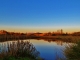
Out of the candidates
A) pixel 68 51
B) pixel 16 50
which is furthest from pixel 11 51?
pixel 68 51

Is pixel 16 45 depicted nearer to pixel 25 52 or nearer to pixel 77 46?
pixel 25 52

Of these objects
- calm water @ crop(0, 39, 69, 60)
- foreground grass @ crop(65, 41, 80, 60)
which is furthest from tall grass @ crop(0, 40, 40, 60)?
foreground grass @ crop(65, 41, 80, 60)

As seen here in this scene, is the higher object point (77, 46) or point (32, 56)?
point (77, 46)

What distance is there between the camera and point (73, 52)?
32.6 feet

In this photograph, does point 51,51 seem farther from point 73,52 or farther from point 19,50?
point 73,52

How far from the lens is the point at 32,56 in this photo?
1315 cm

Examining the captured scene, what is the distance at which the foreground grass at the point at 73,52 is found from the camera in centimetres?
982

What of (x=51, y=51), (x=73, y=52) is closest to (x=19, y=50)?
(x=73, y=52)

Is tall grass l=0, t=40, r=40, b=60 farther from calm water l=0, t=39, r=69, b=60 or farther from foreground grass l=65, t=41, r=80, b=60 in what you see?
foreground grass l=65, t=41, r=80, b=60

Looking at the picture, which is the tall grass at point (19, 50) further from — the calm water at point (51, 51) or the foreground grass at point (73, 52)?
the foreground grass at point (73, 52)

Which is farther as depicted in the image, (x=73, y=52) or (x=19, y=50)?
(x=19, y=50)

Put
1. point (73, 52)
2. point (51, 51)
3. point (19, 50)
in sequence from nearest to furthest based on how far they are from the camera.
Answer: point (73, 52), point (19, 50), point (51, 51)

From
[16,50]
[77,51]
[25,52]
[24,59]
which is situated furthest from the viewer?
[25,52]

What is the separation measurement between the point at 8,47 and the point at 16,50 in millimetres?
593
